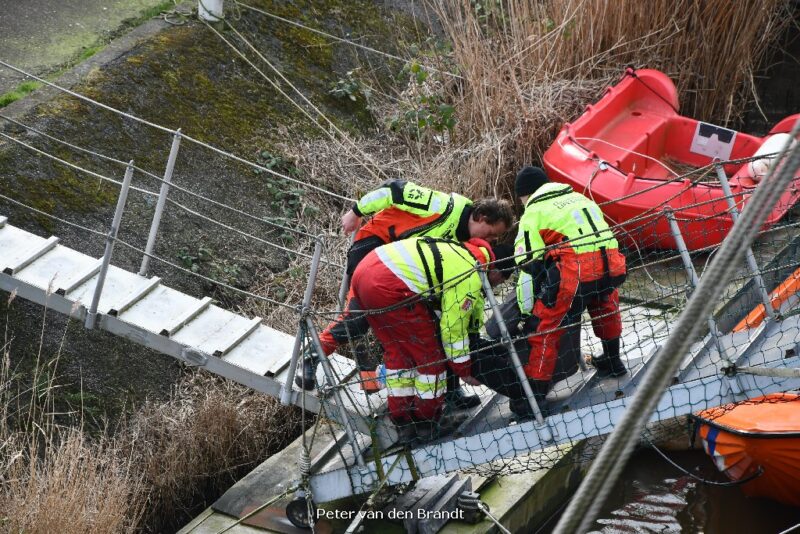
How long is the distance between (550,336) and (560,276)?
0.35 m

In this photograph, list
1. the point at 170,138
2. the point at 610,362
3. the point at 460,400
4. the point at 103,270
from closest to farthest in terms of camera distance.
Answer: the point at 103,270
the point at 610,362
the point at 460,400
the point at 170,138

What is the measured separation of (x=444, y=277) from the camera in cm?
558

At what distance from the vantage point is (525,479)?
6680 mm

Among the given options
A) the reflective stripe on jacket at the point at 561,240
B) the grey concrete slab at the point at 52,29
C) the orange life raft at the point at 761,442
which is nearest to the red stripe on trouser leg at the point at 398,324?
the reflective stripe on jacket at the point at 561,240

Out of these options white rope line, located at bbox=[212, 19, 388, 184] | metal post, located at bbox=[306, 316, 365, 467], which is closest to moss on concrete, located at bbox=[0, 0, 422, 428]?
white rope line, located at bbox=[212, 19, 388, 184]

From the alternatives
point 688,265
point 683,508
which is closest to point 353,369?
point 688,265

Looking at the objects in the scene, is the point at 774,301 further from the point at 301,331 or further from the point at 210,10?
the point at 210,10

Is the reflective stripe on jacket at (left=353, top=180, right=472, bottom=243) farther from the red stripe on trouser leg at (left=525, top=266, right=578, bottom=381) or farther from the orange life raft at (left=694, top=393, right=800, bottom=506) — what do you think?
the orange life raft at (left=694, top=393, right=800, bottom=506)

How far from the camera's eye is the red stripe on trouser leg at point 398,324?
561 centimetres

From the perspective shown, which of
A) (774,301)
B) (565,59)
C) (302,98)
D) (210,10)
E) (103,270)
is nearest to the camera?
(103,270)

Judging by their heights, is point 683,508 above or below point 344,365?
below

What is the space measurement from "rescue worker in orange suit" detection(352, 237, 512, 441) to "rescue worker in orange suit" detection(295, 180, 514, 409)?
8.5 inches

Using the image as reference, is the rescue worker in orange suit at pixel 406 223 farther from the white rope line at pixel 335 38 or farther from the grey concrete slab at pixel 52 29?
the white rope line at pixel 335 38

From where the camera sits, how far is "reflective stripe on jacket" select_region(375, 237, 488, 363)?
5.56 metres
